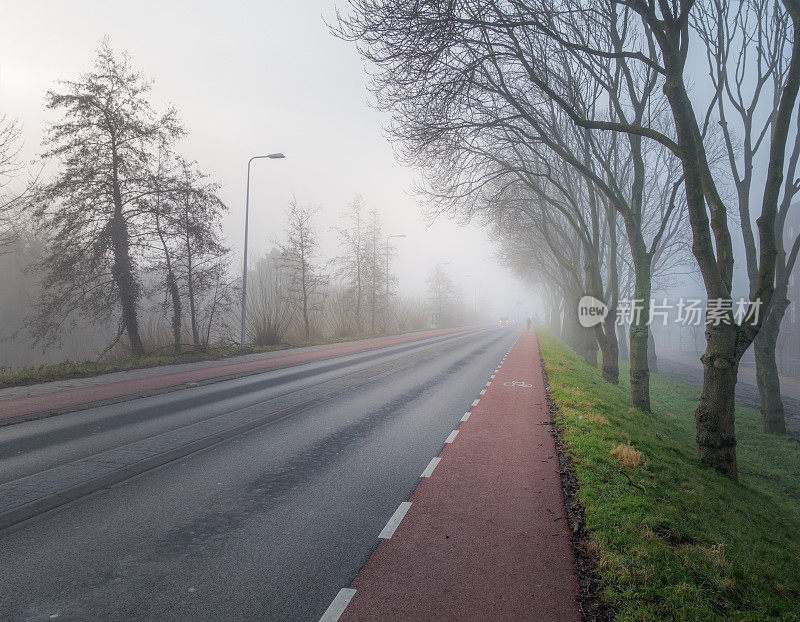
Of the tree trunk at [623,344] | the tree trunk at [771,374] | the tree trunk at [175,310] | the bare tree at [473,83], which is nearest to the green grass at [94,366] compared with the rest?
the tree trunk at [175,310]

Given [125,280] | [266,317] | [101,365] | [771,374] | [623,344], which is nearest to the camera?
[771,374]

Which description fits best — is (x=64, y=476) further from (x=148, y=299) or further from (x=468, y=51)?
(x=148, y=299)

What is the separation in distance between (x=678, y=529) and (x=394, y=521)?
281 centimetres

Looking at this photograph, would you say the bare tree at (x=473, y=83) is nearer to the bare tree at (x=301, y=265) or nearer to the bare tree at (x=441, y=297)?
the bare tree at (x=301, y=265)

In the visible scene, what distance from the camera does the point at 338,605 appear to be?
2.91 m

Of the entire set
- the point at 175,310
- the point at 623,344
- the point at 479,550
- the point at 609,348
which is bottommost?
the point at 623,344

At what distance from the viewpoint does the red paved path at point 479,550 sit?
2.98 m

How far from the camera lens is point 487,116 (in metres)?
11.5

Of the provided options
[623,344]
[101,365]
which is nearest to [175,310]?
[101,365]

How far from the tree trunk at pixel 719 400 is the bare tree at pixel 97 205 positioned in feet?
61.8

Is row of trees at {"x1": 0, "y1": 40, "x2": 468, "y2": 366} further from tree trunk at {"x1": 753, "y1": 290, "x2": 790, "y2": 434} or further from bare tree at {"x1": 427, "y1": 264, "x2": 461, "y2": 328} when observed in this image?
bare tree at {"x1": 427, "y1": 264, "x2": 461, "y2": 328}

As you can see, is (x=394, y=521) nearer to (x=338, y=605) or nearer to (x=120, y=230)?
(x=338, y=605)

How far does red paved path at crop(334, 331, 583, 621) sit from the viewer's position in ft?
9.77

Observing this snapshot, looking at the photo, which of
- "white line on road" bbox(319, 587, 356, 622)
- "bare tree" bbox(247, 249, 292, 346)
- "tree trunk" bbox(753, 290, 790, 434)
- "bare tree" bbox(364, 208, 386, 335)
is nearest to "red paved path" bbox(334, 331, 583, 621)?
"white line on road" bbox(319, 587, 356, 622)
